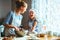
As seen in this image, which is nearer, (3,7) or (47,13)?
(3,7)

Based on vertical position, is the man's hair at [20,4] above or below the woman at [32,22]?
above

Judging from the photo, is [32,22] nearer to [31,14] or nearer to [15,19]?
[31,14]

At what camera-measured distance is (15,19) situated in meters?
1.66

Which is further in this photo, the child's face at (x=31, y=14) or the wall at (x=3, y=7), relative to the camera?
the child's face at (x=31, y=14)

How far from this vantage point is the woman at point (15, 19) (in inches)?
64.1

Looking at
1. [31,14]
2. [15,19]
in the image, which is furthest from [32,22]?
[15,19]

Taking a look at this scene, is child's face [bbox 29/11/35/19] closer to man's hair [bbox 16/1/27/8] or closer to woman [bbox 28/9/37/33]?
woman [bbox 28/9/37/33]

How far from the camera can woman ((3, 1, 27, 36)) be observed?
163 cm

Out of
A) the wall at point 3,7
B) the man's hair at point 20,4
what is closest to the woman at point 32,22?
the man's hair at point 20,4

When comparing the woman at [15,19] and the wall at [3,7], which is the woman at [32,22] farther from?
the wall at [3,7]

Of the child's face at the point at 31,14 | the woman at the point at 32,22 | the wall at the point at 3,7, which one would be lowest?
the woman at the point at 32,22

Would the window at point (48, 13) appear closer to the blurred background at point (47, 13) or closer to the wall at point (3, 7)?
the blurred background at point (47, 13)

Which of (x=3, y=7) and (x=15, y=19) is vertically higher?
(x=3, y=7)

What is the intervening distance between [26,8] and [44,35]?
0.36m
